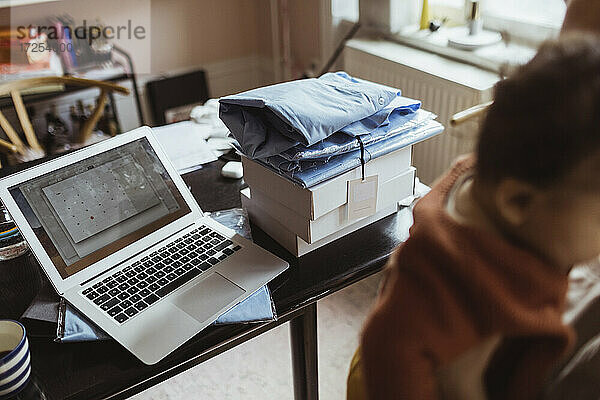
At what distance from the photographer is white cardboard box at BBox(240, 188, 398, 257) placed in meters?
1.12

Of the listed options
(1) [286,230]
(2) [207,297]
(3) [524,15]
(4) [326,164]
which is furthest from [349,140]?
(3) [524,15]

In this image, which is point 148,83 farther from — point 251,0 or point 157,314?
point 157,314

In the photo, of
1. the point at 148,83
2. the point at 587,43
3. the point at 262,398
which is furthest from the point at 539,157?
the point at 148,83

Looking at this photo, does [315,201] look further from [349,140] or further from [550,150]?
[550,150]

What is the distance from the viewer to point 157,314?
0.98 m

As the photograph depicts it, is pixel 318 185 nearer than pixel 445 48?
Yes

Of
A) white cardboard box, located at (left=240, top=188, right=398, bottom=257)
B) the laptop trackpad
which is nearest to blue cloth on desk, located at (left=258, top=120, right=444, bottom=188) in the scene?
white cardboard box, located at (left=240, top=188, right=398, bottom=257)

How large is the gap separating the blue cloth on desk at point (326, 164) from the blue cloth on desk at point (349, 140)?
1cm

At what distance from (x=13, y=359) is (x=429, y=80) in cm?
175

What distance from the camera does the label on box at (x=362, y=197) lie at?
1.11m

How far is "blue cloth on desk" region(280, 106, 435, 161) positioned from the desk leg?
29cm

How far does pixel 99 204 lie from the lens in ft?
3.66

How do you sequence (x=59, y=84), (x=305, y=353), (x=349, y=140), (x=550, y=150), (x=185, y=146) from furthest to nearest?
(x=59, y=84), (x=185, y=146), (x=305, y=353), (x=349, y=140), (x=550, y=150)

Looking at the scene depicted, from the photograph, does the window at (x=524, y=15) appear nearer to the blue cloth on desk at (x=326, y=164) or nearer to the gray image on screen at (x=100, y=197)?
the blue cloth on desk at (x=326, y=164)
